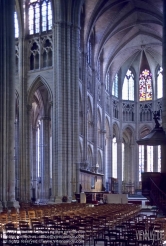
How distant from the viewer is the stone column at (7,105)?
89.5 ft

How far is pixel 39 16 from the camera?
4650 cm

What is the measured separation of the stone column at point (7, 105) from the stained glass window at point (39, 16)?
679 inches

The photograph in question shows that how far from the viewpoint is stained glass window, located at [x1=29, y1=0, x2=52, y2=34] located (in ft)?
151

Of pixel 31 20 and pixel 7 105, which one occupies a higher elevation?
pixel 31 20

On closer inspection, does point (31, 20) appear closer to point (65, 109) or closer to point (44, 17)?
point (44, 17)

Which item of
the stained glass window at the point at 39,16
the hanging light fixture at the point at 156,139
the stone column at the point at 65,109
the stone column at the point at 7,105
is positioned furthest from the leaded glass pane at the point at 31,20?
the hanging light fixture at the point at 156,139

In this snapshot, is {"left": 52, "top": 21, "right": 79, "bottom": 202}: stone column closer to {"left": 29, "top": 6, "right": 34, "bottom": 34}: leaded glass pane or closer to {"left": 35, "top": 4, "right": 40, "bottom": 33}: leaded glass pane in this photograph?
{"left": 35, "top": 4, "right": 40, "bottom": 33}: leaded glass pane

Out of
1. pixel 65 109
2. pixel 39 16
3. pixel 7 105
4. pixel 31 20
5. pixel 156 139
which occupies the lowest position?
pixel 156 139

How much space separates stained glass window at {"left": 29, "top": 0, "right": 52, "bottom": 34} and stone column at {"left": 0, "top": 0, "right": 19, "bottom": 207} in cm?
1725

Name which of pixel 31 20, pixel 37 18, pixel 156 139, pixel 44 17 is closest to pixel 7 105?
pixel 156 139

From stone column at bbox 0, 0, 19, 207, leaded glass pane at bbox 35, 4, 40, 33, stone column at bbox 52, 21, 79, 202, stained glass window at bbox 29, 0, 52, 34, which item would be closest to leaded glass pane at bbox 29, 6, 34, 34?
stained glass window at bbox 29, 0, 52, 34

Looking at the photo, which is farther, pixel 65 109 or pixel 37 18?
pixel 37 18

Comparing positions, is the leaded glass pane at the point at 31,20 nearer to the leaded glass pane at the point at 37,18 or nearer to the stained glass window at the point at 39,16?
the stained glass window at the point at 39,16

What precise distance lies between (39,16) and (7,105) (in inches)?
843
